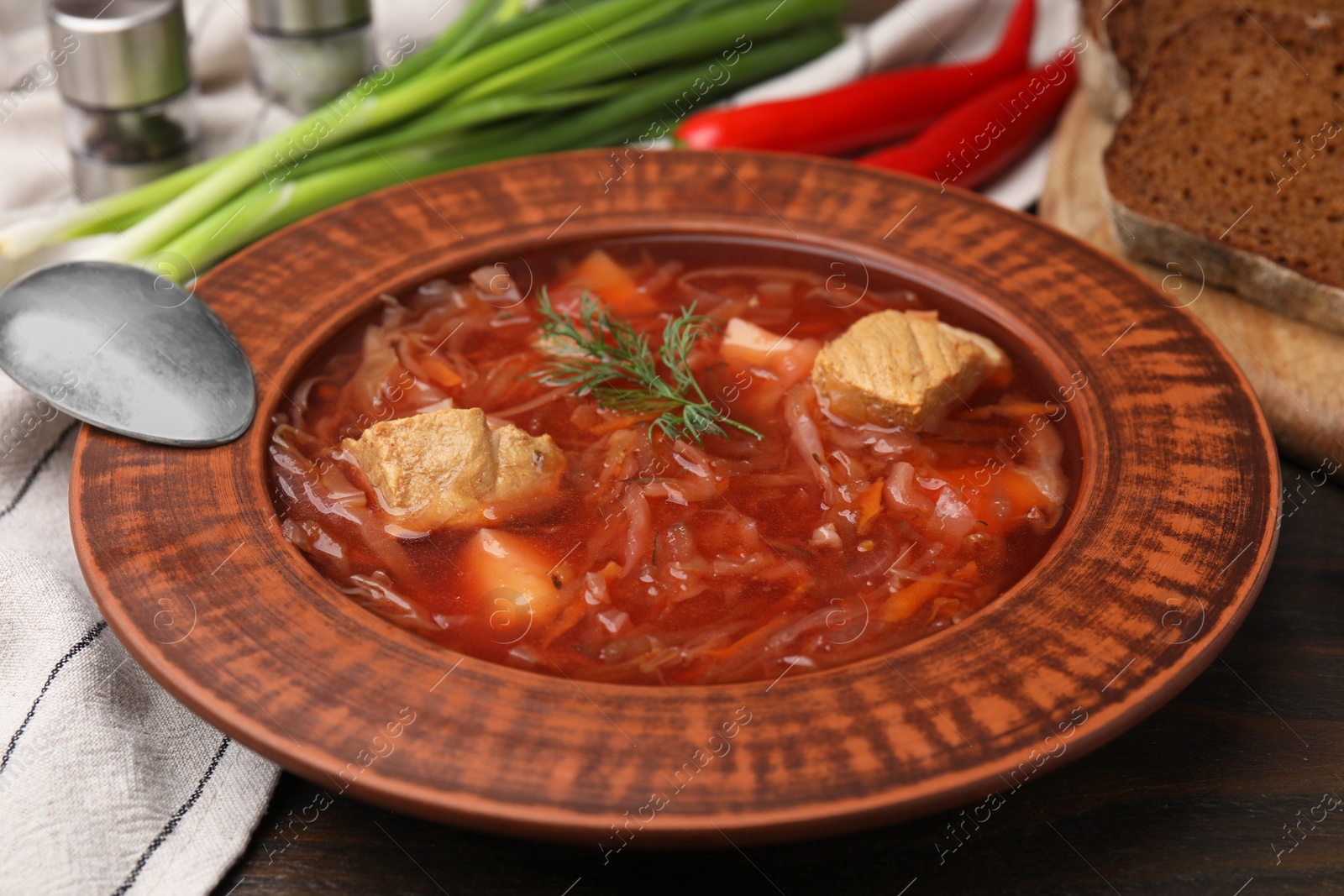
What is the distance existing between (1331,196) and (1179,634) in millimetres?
2157

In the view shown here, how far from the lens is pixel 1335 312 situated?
368 centimetres

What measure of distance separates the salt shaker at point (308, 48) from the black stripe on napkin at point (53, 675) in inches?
111

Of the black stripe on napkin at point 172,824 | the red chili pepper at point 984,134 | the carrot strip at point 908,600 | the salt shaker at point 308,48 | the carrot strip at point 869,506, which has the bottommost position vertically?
the black stripe on napkin at point 172,824

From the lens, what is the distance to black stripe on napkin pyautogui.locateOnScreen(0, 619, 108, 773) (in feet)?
8.52

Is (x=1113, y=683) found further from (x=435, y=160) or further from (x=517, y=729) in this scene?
(x=435, y=160)

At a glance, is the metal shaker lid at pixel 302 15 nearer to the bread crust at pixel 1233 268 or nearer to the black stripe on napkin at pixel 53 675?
the black stripe on napkin at pixel 53 675

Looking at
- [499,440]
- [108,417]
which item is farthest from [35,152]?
[499,440]

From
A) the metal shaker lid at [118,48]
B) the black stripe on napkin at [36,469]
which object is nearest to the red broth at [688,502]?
the black stripe on napkin at [36,469]

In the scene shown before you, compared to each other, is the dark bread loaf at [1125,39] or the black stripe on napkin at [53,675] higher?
the dark bread loaf at [1125,39]

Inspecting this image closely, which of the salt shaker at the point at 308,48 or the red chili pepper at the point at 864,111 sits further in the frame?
the salt shaker at the point at 308,48

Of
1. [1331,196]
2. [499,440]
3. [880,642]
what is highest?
[1331,196]

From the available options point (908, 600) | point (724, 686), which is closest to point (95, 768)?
point (724, 686)

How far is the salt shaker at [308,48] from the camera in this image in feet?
15.8

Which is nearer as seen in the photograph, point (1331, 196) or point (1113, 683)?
point (1113, 683)
